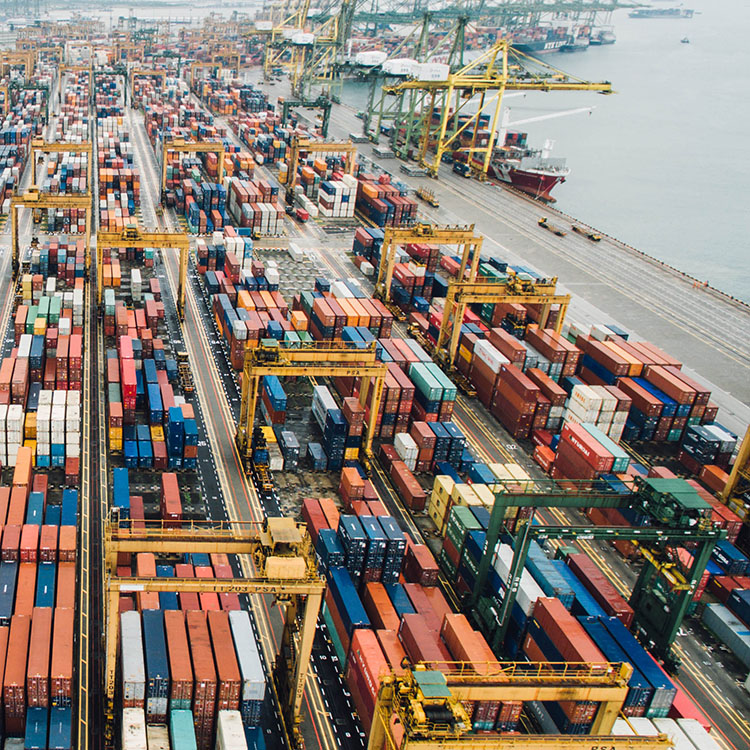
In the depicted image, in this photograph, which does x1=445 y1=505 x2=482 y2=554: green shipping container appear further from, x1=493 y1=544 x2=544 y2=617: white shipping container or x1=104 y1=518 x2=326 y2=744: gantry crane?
x1=104 y1=518 x2=326 y2=744: gantry crane

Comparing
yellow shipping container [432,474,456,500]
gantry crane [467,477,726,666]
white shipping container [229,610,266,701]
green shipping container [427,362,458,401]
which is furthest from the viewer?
green shipping container [427,362,458,401]

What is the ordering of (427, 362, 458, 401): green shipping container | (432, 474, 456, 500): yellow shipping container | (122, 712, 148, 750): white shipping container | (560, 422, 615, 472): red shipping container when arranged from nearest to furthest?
(122, 712, 148, 750): white shipping container → (432, 474, 456, 500): yellow shipping container → (560, 422, 615, 472): red shipping container → (427, 362, 458, 401): green shipping container

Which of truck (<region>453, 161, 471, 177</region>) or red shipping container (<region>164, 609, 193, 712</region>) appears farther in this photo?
truck (<region>453, 161, 471, 177</region>)

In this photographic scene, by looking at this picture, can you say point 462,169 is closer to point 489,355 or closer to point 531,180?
point 531,180

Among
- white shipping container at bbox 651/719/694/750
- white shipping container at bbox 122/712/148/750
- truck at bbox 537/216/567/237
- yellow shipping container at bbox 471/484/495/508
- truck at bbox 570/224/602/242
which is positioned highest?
truck at bbox 570/224/602/242

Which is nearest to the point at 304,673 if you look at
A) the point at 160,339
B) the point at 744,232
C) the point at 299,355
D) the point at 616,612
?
the point at 616,612

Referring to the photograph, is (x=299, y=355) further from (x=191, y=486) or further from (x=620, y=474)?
(x=620, y=474)

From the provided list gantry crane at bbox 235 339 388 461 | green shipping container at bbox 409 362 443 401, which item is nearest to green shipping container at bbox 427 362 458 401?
green shipping container at bbox 409 362 443 401
